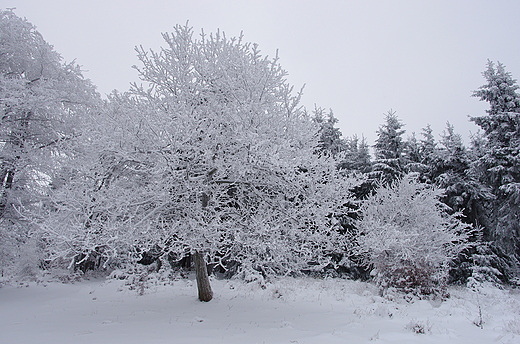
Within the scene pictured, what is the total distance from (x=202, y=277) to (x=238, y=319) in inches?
76.8

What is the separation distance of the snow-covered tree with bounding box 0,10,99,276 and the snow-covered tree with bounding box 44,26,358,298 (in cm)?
296

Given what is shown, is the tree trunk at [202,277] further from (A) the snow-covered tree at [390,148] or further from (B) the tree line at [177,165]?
(A) the snow-covered tree at [390,148]

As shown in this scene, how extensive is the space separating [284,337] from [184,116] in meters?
4.88

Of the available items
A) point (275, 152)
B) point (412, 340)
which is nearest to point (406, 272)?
point (412, 340)

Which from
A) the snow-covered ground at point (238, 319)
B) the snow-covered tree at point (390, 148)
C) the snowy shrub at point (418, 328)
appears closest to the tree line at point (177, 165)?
the snow-covered ground at point (238, 319)

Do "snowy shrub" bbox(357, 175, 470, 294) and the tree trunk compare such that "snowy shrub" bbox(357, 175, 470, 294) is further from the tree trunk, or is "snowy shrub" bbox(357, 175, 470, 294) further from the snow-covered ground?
the tree trunk

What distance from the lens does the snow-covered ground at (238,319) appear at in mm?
5676

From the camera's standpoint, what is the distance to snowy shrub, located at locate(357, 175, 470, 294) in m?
11.8

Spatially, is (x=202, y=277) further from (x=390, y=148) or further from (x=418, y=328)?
(x=390, y=148)

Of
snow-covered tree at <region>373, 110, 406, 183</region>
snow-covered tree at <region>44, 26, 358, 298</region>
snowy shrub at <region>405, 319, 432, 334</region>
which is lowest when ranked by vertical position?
snowy shrub at <region>405, 319, 432, 334</region>

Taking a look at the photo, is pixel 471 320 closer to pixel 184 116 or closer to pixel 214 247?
pixel 214 247

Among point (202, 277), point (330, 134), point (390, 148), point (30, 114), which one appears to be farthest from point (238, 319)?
point (390, 148)

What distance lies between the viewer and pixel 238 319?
717 centimetres

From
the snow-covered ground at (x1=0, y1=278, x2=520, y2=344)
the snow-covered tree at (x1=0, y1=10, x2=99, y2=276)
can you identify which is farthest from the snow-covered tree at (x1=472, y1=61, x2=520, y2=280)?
the snow-covered tree at (x1=0, y1=10, x2=99, y2=276)
